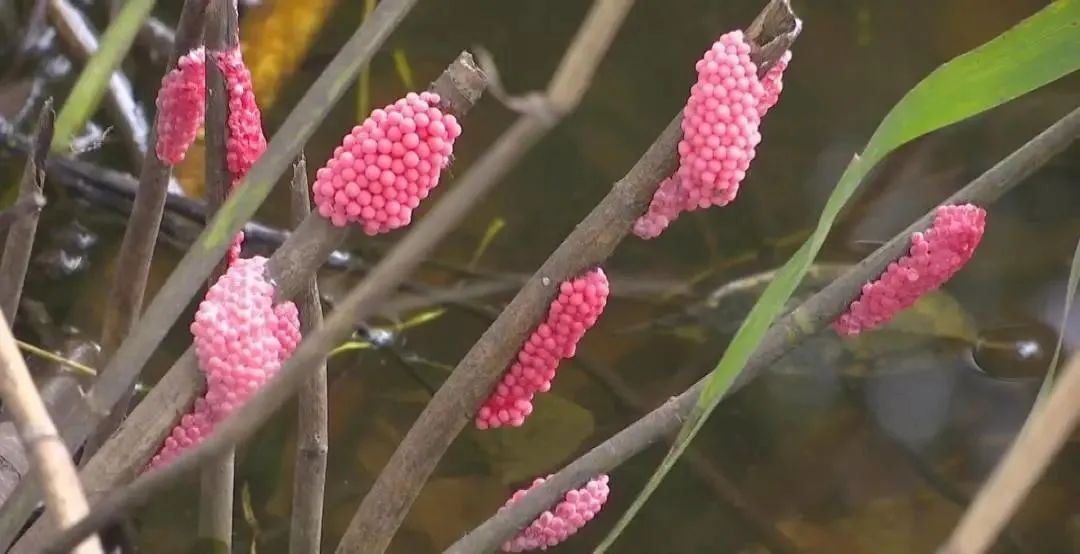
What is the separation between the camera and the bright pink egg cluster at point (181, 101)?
37 centimetres

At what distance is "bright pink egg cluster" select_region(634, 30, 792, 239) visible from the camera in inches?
12.7

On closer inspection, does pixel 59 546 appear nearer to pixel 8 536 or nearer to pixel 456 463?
pixel 8 536

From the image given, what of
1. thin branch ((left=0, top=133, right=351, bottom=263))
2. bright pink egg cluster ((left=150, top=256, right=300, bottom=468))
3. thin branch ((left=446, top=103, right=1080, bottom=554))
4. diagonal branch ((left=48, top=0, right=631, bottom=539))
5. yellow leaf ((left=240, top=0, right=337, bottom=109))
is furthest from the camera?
yellow leaf ((left=240, top=0, right=337, bottom=109))

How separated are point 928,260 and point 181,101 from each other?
0.31 meters

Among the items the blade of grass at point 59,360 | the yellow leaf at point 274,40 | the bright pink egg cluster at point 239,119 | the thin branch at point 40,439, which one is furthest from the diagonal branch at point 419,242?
the yellow leaf at point 274,40

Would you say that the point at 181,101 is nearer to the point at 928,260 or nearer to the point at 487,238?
the point at 928,260

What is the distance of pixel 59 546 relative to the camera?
0.26m

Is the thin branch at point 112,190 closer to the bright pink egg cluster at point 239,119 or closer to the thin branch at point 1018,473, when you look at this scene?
the bright pink egg cluster at point 239,119

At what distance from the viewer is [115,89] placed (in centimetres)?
91

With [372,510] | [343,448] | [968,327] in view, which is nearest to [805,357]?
[968,327]

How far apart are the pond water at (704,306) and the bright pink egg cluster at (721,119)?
596 mm

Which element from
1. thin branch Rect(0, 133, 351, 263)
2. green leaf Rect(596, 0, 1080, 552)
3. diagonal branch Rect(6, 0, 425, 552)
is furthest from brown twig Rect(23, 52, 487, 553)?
thin branch Rect(0, 133, 351, 263)

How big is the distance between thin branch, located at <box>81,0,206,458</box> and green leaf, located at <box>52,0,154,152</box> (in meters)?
0.09

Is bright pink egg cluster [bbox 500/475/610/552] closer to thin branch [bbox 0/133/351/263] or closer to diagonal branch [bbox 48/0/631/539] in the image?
diagonal branch [bbox 48/0/631/539]
